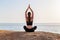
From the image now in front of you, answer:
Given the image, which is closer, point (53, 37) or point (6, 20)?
point (53, 37)

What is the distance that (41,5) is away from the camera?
277 centimetres

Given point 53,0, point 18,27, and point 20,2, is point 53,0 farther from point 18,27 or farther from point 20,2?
point 18,27

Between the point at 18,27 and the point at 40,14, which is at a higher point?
the point at 40,14

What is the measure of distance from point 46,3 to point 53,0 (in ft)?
0.47

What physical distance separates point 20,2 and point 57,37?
1.41 metres

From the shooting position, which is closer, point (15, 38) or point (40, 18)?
point (15, 38)

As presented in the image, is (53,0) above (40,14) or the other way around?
above

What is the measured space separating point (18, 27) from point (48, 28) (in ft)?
1.78

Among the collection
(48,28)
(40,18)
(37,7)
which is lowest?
(48,28)

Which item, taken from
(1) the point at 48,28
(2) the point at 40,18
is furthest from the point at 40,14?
Result: (1) the point at 48,28

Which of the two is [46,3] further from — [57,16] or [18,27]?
[18,27]

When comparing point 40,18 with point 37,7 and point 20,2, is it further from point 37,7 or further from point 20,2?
point 20,2

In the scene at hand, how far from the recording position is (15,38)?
1.45m

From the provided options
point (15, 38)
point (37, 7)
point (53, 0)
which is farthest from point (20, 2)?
point (15, 38)
